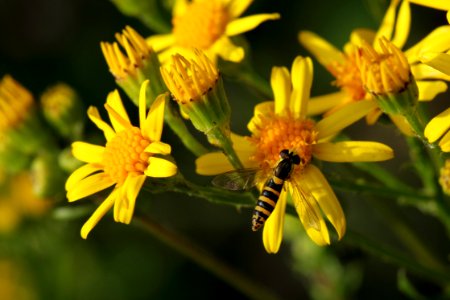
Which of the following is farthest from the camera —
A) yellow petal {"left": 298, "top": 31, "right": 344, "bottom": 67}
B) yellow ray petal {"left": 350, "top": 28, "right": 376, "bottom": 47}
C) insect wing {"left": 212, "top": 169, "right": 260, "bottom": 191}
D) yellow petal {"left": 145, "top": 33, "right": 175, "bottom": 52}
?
yellow petal {"left": 145, "top": 33, "right": 175, "bottom": 52}

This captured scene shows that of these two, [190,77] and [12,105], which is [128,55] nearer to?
[190,77]

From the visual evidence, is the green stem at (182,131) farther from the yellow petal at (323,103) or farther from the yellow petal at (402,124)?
the yellow petal at (402,124)

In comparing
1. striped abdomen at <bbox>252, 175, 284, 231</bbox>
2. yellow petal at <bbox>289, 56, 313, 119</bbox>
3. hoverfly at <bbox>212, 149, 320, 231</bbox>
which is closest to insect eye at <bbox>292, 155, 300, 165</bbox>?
hoverfly at <bbox>212, 149, 320, 231</bbox>

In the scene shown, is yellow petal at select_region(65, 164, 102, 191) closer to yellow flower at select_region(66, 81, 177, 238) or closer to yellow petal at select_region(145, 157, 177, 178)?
yellow flower at select_region(66, 81, 177, 238)

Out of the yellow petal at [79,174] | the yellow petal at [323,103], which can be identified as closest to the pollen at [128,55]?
the yellow petal at [79,174]

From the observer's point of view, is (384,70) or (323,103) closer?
(384,70)

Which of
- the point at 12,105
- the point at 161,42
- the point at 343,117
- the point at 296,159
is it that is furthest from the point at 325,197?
the point at 12,105
